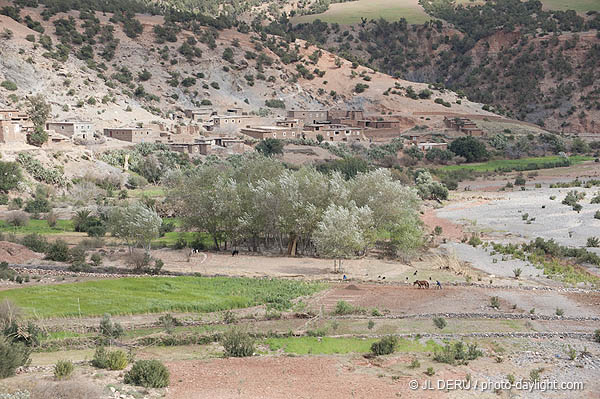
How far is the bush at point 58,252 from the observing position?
36469 mm

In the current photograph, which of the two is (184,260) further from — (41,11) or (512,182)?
(41,11)

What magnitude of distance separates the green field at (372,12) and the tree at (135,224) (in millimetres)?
110076

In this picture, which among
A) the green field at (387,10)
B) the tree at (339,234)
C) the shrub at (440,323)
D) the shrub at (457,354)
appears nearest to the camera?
the shrub at (457,354)

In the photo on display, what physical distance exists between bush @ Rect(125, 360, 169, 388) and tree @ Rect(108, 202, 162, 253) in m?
17.8

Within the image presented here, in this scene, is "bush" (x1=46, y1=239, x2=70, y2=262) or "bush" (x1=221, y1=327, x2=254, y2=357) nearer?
"bush" (x1=221, y1=327, x2=254, y2=357)

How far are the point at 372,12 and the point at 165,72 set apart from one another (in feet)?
230

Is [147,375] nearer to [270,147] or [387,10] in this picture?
[270,147]

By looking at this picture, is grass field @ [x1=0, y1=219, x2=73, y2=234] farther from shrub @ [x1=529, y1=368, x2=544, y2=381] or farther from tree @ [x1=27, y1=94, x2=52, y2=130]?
shrub @ [x1=529, y1=368, x2=544, y2=381]

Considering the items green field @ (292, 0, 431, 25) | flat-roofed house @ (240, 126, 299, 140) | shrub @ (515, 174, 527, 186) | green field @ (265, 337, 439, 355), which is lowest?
shrub @ (515, 174, 527, 186)

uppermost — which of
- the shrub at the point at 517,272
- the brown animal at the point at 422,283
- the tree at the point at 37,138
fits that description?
the tree at the point at 37,138

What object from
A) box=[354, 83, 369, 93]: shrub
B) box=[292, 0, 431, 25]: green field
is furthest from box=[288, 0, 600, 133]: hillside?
box=[354, 83, 369, 93]: shrub

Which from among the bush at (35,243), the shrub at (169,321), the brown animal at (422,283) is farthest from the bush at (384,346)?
the bush at (35,243)

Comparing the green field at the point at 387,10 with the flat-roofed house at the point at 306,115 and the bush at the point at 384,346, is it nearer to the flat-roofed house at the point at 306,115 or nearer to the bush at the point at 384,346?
the flat-roofed house at the point at 306,115

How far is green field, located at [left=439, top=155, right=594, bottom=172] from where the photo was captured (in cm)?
7808
